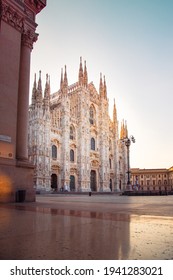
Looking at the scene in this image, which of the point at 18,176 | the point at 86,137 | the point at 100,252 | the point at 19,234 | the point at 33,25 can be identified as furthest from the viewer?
the point at 86,137

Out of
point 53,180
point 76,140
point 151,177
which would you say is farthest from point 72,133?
point 151,177

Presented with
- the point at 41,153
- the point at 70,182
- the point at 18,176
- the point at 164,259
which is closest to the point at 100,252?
the point at 164,259

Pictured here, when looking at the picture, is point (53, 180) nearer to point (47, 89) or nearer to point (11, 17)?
point (47, 89)

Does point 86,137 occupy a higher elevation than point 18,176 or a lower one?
higher

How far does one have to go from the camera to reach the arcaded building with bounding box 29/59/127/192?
32.1 m

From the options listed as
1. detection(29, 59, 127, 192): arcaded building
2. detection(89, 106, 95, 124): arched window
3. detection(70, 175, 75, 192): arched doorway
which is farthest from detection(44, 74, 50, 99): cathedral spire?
detection(70, 175, 75, 192): arched doorway

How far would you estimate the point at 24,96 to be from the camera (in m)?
9.57

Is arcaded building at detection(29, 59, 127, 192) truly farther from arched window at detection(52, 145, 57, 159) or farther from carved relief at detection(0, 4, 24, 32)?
carved relief at detection(0, 4, 24, 32)

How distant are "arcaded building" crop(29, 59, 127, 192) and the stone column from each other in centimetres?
2187

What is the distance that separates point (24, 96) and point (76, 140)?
30444 mm

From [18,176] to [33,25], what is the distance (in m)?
6.94

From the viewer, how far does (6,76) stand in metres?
8.73

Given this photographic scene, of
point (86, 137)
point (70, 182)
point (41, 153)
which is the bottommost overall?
point (70, 182)
